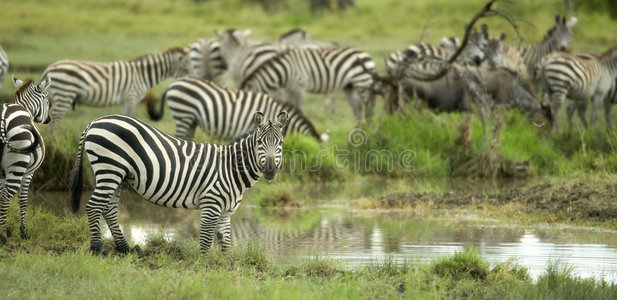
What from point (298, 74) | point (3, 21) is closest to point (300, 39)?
point (298, 74)

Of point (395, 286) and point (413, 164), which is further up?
point (413, 164)

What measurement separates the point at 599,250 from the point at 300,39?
1351 centimetres

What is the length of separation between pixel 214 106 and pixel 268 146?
4.94m

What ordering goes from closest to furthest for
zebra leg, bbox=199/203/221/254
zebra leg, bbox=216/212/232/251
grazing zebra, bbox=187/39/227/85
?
zebra leg, bbox=199/203/221/254 → zebra leg, bbox=216/212/232/251 → grazing zebra, bbox=187/39/227/85

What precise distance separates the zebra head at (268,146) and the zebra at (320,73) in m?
7.60

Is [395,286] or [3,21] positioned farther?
[3,21]

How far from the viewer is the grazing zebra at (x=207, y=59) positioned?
58.2 ft

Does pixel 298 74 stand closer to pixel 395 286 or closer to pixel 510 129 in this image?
pixel 510 129

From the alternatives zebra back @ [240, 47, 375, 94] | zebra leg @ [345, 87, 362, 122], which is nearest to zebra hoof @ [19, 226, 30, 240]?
zebra back @ [240, 47, 375, 94]

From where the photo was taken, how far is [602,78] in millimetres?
15109

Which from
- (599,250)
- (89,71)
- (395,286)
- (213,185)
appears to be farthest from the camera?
(89,71)

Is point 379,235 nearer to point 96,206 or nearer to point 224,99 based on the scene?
point 96,206

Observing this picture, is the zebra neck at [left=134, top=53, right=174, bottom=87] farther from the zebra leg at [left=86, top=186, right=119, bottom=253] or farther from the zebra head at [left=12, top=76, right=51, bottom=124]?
the zebra leg at [left=86, top=186, right=119, bottom=253]

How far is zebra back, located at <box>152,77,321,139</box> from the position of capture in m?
12.0
